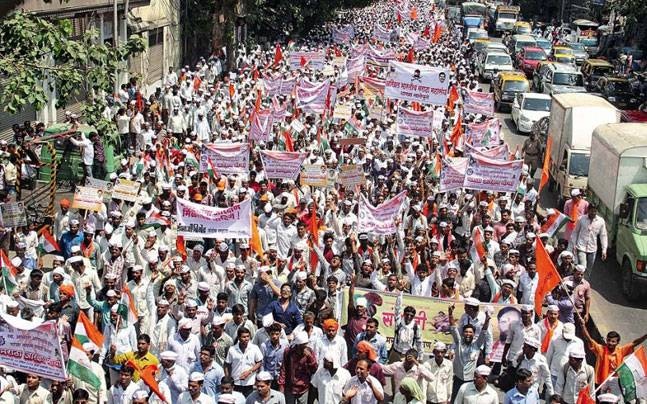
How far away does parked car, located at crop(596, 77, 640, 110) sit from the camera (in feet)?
111

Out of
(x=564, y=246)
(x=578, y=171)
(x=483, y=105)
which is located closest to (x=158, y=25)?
(x=483, y=105)

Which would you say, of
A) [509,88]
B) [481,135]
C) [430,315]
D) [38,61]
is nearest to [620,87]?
[509,88]

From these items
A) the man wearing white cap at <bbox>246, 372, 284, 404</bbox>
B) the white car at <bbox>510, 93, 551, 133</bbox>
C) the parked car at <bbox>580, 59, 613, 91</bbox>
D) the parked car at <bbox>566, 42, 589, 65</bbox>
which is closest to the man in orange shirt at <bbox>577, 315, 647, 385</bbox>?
the man wearing white cap at <bbox>246, 372, 284, 404</bbox>

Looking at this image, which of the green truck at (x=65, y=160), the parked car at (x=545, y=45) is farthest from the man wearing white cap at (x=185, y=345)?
the parked car at (x=545, y=45)

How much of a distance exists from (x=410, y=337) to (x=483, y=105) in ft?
43.5

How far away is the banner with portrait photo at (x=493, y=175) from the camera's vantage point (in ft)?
46.4

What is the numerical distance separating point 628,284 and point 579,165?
5209 millimetres

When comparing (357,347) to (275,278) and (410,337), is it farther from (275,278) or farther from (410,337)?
(275,278)

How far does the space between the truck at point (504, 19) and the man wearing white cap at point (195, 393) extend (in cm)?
5750

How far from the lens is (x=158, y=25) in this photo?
33750 millimetres

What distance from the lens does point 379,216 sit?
42.4 feet

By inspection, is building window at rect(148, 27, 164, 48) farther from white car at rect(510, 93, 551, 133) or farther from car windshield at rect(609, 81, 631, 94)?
car windshield at rect(609, 81, 631, 94)

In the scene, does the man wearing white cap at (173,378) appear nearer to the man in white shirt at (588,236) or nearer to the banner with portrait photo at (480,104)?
the man in white shirt at (588,236)

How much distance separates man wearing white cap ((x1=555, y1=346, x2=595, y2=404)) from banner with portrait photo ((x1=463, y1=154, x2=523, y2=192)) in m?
5.46
